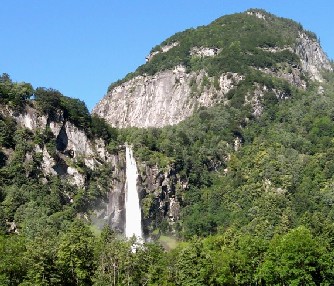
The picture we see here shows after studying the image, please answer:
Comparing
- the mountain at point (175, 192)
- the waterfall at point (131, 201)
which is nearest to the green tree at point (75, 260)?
the mountain at point (175, 192)

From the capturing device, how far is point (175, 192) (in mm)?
136500

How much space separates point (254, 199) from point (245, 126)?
45.2 m

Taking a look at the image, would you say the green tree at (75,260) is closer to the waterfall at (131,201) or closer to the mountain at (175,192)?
the mountain at (175,192)

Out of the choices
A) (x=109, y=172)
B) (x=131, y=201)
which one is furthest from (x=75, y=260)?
(x=131, y=201)

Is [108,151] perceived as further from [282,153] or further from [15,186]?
[282,153]

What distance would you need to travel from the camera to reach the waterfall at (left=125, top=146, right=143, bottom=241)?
121438 millimetres

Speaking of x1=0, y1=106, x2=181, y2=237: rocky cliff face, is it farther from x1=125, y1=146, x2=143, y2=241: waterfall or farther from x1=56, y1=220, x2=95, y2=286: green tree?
x1=56, y1=220, x2=95, y2=286: green tree

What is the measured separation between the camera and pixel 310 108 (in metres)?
166

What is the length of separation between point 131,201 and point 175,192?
13.0 meters

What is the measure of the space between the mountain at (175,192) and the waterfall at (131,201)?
58cm

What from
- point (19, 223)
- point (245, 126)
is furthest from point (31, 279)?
point (245, 126)

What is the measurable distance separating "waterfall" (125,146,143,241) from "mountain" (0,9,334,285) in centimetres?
58

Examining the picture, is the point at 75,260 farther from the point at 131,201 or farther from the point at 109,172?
the point at 131,201

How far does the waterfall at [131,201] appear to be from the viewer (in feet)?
398
